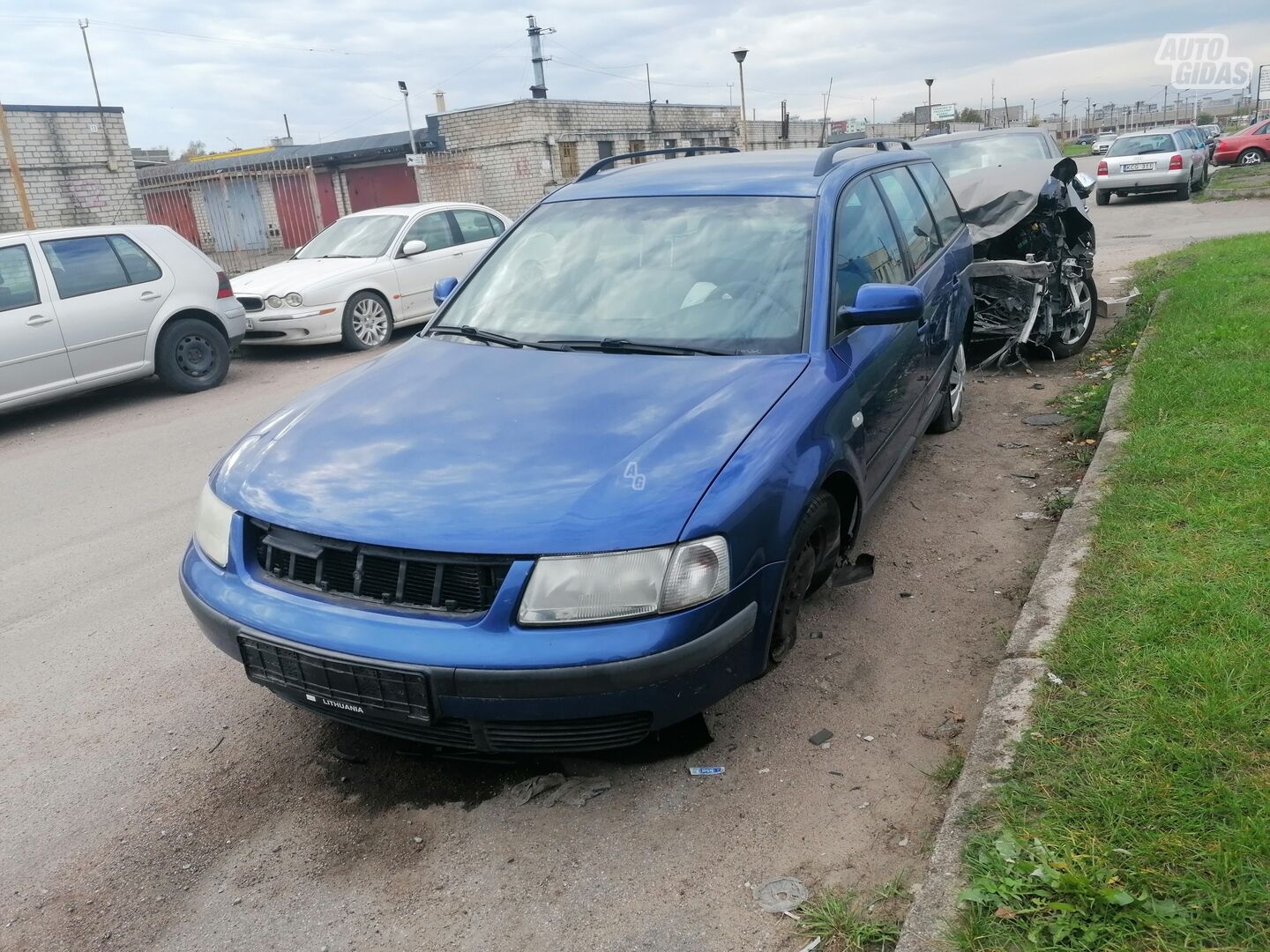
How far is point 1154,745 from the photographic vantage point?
2588 millimetres

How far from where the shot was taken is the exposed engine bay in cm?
725

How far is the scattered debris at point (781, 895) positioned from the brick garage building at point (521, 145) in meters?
24.2

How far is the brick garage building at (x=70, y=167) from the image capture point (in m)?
17.4

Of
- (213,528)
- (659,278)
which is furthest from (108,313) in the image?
(659,278)

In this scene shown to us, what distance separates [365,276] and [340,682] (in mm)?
8540

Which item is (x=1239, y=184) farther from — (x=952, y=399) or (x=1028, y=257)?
(x=952, y=399)

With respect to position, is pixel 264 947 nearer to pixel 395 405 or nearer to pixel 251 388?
pixel 395 405

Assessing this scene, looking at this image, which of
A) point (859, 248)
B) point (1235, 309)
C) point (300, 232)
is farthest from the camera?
point (300, 232)

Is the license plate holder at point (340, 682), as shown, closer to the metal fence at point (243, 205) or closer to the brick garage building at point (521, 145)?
the metal fence at point (243, 205)

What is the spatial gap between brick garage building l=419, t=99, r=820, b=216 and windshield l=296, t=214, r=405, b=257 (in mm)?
13990

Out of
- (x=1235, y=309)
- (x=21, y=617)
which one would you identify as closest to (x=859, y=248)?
(x=21, y=617)

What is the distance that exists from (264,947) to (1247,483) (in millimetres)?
4148

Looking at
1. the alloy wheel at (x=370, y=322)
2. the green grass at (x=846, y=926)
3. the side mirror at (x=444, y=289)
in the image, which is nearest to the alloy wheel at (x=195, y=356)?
the alloy wheel at (x=370, y=322)

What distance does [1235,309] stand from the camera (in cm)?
745
